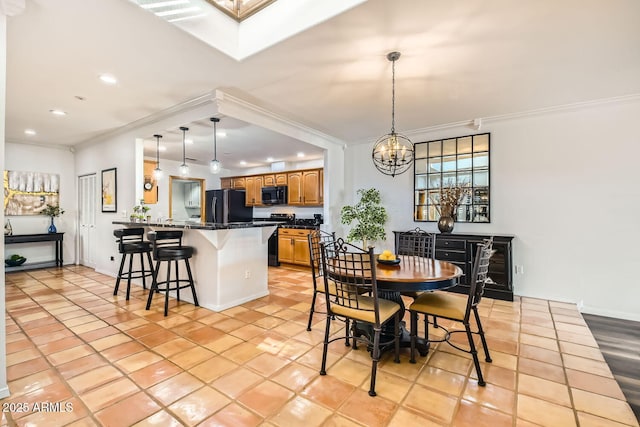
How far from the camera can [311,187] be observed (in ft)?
21.7

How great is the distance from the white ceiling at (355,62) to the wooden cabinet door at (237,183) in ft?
12.6

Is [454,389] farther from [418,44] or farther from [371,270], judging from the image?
[418,44]

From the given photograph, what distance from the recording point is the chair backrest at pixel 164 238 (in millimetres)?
3398

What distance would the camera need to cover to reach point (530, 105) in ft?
Result: 12.1

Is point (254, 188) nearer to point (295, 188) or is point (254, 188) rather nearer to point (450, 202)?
point (295, 188)

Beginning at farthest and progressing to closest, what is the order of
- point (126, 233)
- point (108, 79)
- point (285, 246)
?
point (285, 246), point (126, 233), point (108, 79)

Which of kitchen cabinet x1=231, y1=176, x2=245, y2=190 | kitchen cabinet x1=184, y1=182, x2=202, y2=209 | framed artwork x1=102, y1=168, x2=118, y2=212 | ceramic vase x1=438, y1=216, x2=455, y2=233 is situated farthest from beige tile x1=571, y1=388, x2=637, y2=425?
kitchen cabinet x1=184, y1=182, x2=202, y2=209

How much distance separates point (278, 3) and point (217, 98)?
1.34m

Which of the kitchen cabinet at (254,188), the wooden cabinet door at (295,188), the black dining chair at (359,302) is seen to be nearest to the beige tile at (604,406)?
the black dining chair at (359,302)

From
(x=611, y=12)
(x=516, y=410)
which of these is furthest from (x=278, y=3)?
(x=516, y=410)

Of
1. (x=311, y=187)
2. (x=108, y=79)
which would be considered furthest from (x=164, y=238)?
(x=311, y=187)

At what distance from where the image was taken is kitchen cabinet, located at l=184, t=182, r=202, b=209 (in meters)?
9.36

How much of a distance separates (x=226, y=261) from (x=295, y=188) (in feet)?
11.9

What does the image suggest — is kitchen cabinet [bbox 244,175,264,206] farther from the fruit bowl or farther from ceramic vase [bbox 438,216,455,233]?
the fruit bowl
